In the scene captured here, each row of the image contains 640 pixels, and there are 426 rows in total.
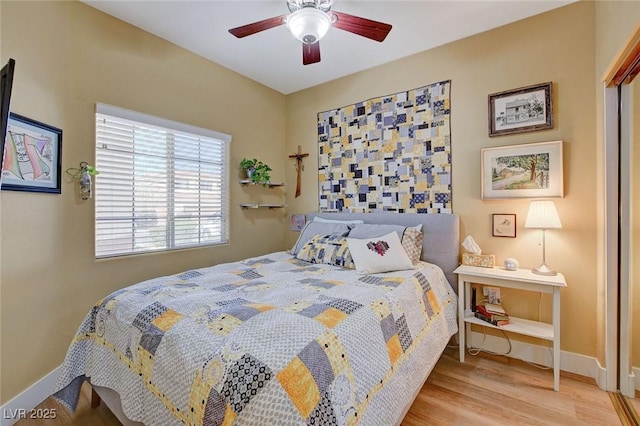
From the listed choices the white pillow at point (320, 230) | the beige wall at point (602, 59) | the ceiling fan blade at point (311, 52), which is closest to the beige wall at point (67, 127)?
the white pillow at point (320, 230)

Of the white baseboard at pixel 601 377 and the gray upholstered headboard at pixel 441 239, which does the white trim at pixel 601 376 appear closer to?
the white baseboard at pixel 601 377

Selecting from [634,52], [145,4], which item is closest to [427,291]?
[634,52]

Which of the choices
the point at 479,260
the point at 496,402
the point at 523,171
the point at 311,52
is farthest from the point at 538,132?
the point at 496,402

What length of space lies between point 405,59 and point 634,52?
176 centimetres

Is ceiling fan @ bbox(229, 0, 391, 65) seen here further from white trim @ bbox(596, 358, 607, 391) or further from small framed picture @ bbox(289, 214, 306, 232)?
white trim @ bbox(596, 358, 607, 391)

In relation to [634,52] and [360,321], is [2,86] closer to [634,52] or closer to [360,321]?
[360,321]

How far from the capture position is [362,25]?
181 cm

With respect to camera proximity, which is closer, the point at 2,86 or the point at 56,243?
the point at 2,86

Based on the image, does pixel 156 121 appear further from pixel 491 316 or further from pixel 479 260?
pixel 491 316

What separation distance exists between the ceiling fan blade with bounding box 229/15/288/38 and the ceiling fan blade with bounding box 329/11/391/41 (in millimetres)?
348

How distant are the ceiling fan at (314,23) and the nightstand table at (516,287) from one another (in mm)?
1903

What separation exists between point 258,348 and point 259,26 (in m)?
1.90

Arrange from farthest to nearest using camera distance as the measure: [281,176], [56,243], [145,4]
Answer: [281,176] → [145,4] → [56,243]

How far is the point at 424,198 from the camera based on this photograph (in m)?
2.84
